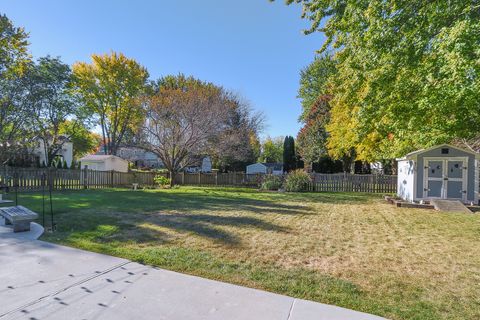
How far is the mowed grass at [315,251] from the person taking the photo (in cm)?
318

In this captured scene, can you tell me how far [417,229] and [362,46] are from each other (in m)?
4.66

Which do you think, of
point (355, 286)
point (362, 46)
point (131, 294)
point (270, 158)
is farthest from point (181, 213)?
point (270, 158)

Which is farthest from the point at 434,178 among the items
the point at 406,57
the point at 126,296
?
the point at 126,296

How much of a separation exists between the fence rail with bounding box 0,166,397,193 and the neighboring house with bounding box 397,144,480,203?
5.52m

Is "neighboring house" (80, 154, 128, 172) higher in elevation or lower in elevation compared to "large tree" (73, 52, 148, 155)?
lower

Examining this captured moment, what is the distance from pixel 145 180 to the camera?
2116 cm

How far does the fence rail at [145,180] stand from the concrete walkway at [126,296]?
30.0 ft

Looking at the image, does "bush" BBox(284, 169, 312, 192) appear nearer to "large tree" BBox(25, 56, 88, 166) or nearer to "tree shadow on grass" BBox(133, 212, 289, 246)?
"tree shadow on grass" BBox(133, 212, 289, 246)

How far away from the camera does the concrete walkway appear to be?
267cm

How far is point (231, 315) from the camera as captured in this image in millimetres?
2670

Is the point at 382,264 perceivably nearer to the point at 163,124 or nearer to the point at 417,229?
the point at 417,229

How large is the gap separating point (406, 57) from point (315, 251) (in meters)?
5.00

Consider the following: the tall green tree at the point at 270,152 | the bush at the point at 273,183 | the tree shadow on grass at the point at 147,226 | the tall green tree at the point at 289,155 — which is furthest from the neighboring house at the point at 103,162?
the tall green tree at the point at 270,152

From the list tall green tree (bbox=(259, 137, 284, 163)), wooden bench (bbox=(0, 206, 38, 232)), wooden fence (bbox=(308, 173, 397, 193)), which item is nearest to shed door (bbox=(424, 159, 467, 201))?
wooden fence (bbox=(308, 173, 397, 193))
